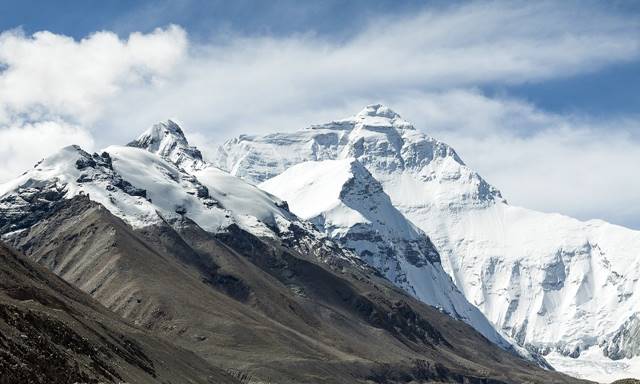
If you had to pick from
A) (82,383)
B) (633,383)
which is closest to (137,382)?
(82,383)

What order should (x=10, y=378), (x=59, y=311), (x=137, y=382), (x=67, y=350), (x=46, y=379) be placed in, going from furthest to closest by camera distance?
(x=59, y=311) → (x=137, y=382) → (x=67, y=350) → (x=46, y=379) → (x=10, y=378)

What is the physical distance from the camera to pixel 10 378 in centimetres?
12350

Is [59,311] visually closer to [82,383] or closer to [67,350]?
[67,350]

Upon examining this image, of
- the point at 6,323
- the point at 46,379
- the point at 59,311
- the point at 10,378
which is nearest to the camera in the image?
the point at 10,378

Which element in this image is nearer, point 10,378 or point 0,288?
point 10,378

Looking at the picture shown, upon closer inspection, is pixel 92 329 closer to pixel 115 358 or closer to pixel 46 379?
pixel 115 358

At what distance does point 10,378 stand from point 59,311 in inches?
2836

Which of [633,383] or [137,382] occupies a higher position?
[633,383]

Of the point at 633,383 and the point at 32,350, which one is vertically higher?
the point at 633,383

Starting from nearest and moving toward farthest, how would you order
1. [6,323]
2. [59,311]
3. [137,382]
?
1. [6,323]
2. [137,382]
3. [59,311]

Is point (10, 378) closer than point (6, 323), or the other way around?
point (10, 378)

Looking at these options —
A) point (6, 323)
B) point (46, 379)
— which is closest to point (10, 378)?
point (46, 379)

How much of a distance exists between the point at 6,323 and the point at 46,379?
16.5 metres

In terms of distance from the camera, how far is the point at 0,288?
197 metres
